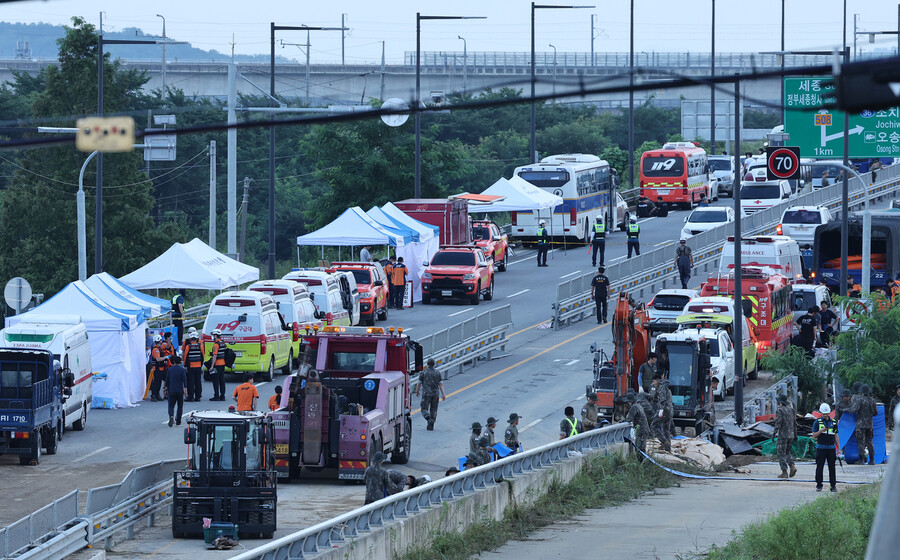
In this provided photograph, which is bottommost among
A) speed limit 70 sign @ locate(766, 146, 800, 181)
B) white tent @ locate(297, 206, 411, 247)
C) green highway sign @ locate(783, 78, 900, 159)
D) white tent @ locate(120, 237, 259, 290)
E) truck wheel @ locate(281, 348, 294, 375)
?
truck wheel @ locate(281, 348, 294, 375)

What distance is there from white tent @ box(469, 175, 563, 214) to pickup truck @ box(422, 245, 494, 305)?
6.47 meters

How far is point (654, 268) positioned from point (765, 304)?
12778mm

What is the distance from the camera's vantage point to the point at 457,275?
47.4 metres

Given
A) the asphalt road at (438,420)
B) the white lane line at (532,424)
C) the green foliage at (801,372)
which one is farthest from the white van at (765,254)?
the white lane line at (532,424)

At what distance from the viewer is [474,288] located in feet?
155

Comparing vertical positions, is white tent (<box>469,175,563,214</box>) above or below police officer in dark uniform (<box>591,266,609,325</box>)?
above

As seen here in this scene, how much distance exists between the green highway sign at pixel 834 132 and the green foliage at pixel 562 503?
13216 millimetres

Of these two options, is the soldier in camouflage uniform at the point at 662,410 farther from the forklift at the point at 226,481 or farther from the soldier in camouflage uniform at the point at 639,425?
the forklift at the point at 226,481

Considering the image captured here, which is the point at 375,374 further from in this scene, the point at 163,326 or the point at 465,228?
the point at 465,228

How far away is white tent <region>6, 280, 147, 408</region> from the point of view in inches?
1267

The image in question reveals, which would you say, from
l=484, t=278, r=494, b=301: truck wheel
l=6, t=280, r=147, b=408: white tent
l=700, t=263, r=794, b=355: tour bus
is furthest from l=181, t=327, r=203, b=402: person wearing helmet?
l=484, t=278, r=494, b=301: truck wheel

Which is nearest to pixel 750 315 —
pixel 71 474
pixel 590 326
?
pixel 590 326

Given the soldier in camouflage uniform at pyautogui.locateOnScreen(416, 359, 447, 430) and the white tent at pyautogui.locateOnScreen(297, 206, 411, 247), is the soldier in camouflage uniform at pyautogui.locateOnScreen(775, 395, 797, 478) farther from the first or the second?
A: the white tent at pyautogui.locateOnScreen(297, 206, 411, 247)

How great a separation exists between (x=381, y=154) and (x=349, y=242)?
22.6 metres
